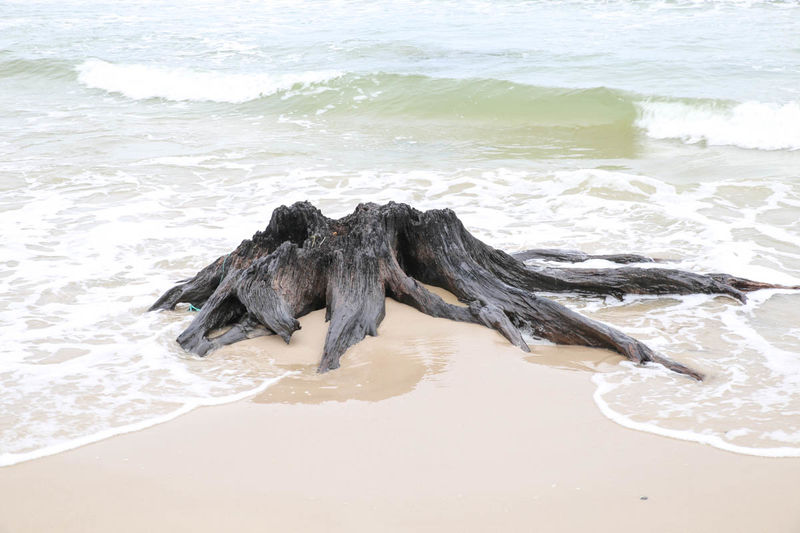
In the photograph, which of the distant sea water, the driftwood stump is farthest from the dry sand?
the driftwood stump

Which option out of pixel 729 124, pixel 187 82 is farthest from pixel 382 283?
pixel 187 82

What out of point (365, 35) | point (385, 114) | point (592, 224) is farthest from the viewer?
point (365, 35)

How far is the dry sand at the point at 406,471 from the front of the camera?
276 centimetres

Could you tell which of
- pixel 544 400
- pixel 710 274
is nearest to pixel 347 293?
pixel 544 400

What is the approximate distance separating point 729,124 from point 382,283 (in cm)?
837

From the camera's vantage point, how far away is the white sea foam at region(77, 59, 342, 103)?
1535 cm

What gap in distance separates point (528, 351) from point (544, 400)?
61 centimetres

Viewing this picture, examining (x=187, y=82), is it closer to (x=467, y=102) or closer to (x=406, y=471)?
(x=467, y=102)

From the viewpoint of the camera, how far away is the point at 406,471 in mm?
3045

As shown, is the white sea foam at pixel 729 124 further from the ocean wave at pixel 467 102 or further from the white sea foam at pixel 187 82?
the white sea foam at pixel 187 82

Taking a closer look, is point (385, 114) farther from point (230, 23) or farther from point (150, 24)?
point (150, 24)

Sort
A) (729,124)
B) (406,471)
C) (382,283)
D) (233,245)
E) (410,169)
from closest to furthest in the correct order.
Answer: (406,471)
(382,283)
(233,245)
(410,169)
(729,124)

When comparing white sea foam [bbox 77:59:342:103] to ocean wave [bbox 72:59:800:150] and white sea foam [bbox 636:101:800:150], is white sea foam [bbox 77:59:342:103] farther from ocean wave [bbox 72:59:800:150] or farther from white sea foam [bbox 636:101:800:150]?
white sea foam [bbox 636:101:800:150]

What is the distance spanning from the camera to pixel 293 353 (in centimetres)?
421
